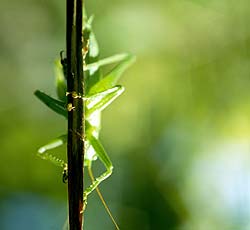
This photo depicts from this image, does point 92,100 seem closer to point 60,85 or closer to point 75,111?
point 60,85

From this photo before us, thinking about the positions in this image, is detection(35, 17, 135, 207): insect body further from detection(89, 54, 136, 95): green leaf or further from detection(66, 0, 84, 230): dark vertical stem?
detection(66, 0, 84, 230): dark vertical stem

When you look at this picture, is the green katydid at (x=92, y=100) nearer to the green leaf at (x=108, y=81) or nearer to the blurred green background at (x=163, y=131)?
the green leaf at (x=108, y=81)

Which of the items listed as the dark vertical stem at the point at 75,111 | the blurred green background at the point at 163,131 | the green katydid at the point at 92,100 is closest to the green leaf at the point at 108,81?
the green katydid at the point at 92,100

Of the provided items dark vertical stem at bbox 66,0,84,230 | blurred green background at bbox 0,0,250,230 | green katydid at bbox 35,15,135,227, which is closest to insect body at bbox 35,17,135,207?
green katydid at bbox 35,15,135,227

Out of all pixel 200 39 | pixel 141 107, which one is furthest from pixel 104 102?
pixel 200 39

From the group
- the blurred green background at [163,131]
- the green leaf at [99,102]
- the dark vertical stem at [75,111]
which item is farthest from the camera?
the blurred green background at [163,131]

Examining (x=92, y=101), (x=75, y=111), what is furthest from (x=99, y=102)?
(x=75, y=111)
